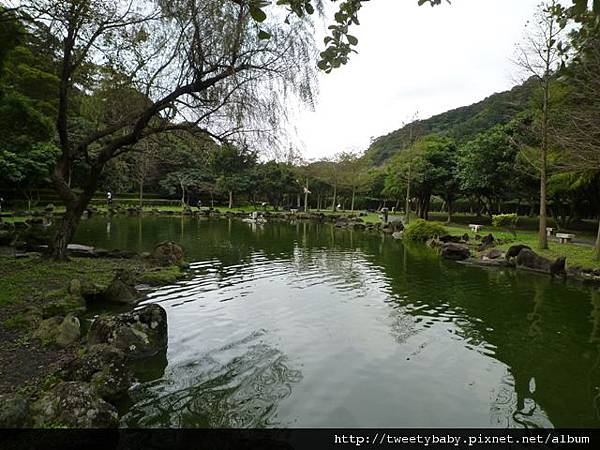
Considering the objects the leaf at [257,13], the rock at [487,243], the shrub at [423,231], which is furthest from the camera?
the shrub at [423,231]

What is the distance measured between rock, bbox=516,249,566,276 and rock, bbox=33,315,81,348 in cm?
1517

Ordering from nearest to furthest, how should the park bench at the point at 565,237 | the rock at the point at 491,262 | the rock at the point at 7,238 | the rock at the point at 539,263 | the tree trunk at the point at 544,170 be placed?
1. the rock at the point at 539,263
2. the rock at the point at 7,238
3. the rock at the point at 491,262
4. the tree trunk at the point at 544,170
5. the park bench at the point at 565,237

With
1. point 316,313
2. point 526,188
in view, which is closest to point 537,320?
point 316,313

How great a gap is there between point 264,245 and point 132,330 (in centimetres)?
1551

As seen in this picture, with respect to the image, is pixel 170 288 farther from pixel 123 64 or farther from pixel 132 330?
pixel 123 64

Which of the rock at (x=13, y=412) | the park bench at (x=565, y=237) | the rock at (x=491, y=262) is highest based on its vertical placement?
the park bench at (x=565, y=237)

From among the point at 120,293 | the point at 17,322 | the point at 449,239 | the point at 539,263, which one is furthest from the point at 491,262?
the point at 17,322

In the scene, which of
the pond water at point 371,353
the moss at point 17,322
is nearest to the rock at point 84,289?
the pond water at point 371,353

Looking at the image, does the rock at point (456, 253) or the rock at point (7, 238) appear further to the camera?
the rock at point (456, 253)

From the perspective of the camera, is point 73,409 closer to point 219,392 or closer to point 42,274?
point 219,392

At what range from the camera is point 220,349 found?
23.2 ft

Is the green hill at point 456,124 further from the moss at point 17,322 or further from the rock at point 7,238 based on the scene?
the rock at point 7,238

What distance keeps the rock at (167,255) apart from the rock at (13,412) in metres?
10.1

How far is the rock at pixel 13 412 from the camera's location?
12.8 feet
